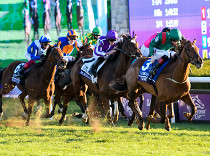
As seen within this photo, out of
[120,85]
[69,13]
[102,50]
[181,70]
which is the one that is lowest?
[120,85]

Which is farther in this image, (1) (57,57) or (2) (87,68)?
(2) (87,68)

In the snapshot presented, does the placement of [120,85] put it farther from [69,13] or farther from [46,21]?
[46,21]

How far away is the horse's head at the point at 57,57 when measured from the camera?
8414 mm

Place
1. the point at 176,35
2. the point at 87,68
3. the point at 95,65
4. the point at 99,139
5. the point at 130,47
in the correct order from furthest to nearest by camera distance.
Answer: the point at 87,68 → the point at 95,65 → the point at 130,47 → the point at 99,139 → the point at 176,35

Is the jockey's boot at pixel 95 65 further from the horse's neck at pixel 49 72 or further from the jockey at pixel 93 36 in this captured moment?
the jockey at pixel 93 36

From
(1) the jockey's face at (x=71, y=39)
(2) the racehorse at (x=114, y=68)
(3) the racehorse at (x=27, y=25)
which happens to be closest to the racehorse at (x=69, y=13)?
(3) the racehorse at (x=27, y=25)

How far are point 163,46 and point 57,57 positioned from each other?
1.87 metres

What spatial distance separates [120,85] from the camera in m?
8.30

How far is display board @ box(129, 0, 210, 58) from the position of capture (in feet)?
39.1

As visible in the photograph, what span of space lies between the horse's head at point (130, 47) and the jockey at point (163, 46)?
342 mm

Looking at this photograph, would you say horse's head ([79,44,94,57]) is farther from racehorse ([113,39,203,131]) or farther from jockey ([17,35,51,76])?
racehorse ([113,39,203,131])

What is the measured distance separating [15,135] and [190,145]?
2714 mm

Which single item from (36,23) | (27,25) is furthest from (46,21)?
(27,25)

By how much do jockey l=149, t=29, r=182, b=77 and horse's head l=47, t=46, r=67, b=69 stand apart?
1591mm
